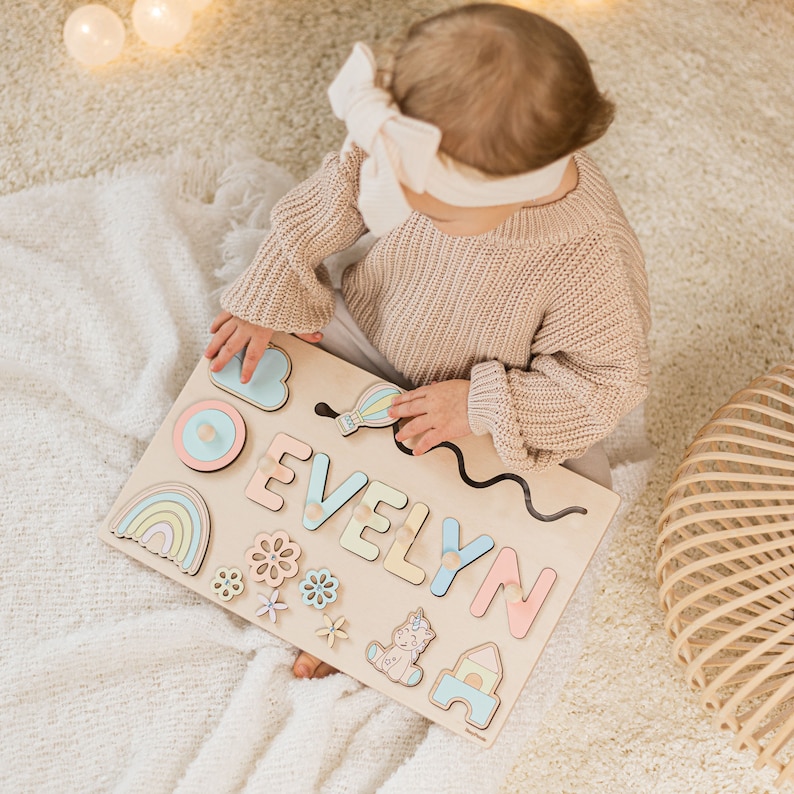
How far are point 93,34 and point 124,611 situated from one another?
2.50 feet

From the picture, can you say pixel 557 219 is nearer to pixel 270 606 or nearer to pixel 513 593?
pixel 513 593

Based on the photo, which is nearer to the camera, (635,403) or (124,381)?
(635,403)

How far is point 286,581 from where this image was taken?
86cm

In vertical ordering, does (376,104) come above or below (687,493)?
above

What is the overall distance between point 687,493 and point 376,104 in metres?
0.66

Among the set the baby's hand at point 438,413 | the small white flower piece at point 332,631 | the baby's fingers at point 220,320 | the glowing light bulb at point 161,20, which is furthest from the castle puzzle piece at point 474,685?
the glowing light bulb at point 161,20

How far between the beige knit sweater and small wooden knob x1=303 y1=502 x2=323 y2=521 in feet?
0.61

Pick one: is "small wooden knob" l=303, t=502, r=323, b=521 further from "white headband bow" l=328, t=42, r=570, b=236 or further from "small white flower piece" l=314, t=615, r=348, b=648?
"white headband bow" l=328, t=42, r=570, b=236

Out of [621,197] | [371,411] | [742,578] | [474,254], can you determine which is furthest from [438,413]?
[621,197]

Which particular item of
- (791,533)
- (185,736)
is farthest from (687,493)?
(185,736)

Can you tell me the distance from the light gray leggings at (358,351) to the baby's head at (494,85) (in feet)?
1.40

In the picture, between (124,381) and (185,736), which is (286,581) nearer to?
(185,736)

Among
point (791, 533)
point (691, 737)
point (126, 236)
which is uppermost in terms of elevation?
point (791, 533)

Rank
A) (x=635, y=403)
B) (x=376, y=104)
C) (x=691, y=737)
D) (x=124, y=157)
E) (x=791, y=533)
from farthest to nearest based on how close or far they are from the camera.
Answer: (x=124, y=157), (x=691, y=737), (x=791, y=533), (x=635, y=403), (x=376, y=104)
